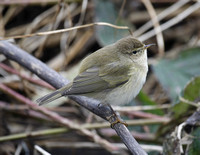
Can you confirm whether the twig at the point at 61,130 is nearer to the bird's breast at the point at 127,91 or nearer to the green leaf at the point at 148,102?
the green leaf at the point at 148,102

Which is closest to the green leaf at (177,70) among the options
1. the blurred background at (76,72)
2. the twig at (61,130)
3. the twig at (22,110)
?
the blurred background at (76,72)

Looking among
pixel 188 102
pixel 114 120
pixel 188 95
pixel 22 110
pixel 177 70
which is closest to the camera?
pixel 114 120

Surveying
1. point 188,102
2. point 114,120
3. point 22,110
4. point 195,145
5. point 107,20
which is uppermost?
point 107,20

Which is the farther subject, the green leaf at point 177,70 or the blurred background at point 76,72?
the green leaf at point 177,70

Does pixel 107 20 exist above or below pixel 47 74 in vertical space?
above

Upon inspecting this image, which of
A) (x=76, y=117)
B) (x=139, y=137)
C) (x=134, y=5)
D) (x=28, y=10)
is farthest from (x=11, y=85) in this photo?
(x=134, y=5)

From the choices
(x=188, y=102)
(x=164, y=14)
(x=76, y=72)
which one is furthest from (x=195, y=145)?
(x=164, y=14)

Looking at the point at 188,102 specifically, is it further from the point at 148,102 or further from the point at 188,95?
the point at 148,102
